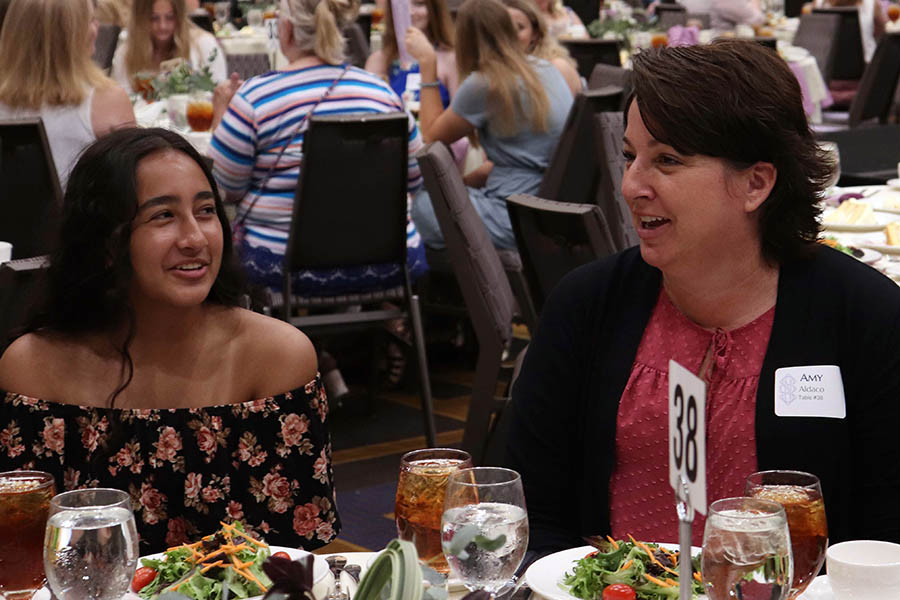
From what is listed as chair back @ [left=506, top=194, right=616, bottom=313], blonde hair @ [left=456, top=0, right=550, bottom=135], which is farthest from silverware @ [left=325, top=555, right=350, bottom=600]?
blonde hair @ [left=456, top=0, right=550, bottom=135]

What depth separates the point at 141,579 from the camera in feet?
5.21

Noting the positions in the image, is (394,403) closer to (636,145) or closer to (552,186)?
(552,186)

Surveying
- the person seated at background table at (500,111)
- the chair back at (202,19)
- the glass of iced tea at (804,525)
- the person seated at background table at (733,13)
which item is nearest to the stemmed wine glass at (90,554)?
the glass of iced tea at (804,525)

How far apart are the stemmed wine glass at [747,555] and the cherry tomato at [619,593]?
15 centimetres

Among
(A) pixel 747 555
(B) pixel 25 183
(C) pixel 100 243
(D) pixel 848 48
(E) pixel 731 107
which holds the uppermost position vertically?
(E) pixel 731 107

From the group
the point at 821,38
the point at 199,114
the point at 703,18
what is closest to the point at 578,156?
the point at 199,114

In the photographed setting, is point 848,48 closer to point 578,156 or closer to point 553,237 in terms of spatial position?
point 578,156

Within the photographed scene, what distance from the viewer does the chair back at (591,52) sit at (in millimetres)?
9005

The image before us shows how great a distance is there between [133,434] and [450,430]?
2882mm

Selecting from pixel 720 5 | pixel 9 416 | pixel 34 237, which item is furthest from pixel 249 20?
pixel 9 416

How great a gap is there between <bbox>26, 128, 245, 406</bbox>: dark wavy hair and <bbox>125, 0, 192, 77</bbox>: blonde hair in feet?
15.5

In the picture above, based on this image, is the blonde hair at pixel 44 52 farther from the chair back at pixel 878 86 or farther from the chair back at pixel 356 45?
the chair back at pixel 878 86

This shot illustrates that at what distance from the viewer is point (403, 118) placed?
4.44 m

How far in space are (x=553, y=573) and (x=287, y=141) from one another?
11.0ft
